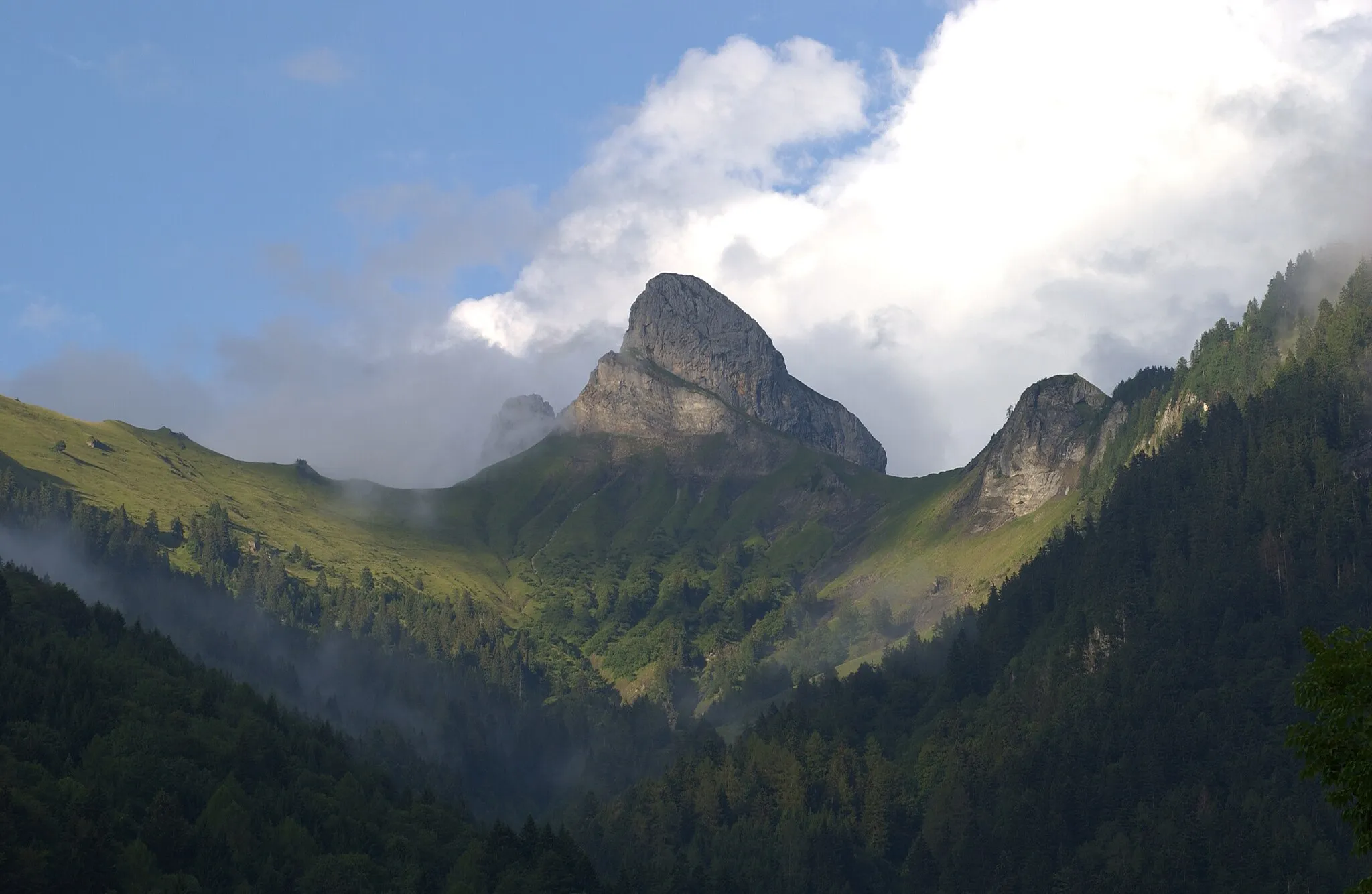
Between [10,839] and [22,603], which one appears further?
[22,603]

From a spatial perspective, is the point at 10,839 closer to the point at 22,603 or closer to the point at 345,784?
the point at 345,784

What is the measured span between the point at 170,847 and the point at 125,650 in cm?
5432

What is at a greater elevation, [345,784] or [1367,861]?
[1367,861]

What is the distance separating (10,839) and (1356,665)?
367ft

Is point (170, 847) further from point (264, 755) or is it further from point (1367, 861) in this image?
point (1367, 861)

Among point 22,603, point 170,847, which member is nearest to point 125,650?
point 22,603

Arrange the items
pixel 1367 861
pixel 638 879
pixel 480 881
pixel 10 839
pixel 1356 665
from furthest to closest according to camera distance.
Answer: pixel 638 879
pixel 1367 861
pixel 480 881
pixel 10 839
pixel 1356 665

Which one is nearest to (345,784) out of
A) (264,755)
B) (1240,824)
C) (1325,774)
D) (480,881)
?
(264,755)

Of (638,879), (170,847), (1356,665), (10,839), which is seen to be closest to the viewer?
(1356,665)

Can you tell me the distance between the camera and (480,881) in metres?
164

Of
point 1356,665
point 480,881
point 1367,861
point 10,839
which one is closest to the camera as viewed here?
point 1356,665

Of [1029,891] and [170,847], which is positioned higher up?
[1029,891]

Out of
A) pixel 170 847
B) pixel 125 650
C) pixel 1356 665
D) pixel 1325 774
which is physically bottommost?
pixel 170 847

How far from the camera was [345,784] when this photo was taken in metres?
182
